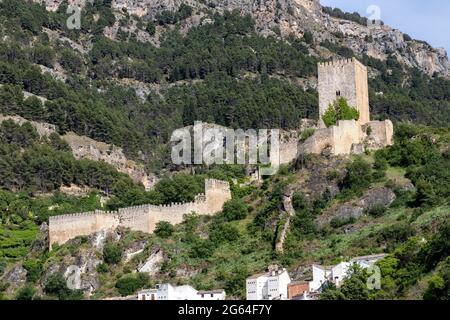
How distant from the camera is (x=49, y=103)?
97.4m

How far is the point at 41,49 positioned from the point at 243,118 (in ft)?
80.9

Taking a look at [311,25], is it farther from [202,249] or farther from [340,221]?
[202,249]

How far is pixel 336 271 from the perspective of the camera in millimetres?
50750

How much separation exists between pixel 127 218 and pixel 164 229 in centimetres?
252

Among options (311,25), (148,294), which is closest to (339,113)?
(148,294)

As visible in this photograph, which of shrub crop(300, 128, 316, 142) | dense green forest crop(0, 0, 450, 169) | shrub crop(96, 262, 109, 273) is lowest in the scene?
shrub crop(96, 262, 109, 273)

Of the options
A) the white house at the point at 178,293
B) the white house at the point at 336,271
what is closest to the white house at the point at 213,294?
the white house at the point at 178,293

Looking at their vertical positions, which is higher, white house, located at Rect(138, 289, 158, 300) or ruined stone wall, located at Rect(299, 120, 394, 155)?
ruined stone wall, located at Rect(299, 120, 394, 155)

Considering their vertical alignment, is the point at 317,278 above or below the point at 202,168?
below

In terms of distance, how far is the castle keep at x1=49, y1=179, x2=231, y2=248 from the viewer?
63594 mm

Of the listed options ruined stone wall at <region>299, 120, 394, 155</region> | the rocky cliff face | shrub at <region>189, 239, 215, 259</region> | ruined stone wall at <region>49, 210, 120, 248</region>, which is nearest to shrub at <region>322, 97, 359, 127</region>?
ruined stone wall at <region>299, 120, 394, 155</region>

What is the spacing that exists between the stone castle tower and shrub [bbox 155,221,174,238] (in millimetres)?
11188

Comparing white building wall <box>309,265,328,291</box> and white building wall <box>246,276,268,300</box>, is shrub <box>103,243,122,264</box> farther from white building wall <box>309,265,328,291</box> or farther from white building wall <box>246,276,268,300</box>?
white building wall <box>309,265,328,291</box>
